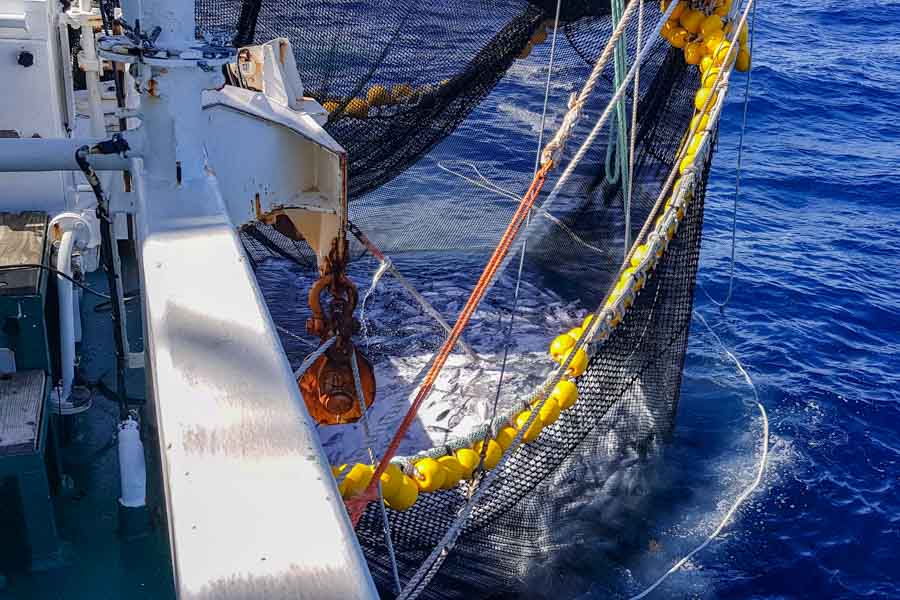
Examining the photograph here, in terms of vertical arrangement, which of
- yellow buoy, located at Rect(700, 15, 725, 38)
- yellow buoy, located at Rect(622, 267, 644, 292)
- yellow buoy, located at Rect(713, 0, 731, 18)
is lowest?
yellow buoy, located at Rect(622, 267, 644, 292)

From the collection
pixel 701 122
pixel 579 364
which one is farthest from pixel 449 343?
pixel 701 122

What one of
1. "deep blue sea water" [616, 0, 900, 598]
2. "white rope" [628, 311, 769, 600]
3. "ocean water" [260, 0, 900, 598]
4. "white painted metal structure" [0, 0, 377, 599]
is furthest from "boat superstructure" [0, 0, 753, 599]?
"deep blue sea water" [616, 0, 900, 598]

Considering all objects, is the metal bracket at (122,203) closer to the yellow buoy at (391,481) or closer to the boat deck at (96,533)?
the boat deck at (96,533)

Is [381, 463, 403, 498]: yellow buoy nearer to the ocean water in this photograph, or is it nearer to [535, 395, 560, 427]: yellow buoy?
[535, 395, 560, 427]: yellow buoy

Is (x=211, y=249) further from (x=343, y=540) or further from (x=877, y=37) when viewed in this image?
(x=877, y=37)

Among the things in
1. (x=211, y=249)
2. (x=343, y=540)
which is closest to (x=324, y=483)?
(x=343, y=540)

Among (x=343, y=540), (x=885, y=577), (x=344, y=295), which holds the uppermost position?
(x=343, y=540)

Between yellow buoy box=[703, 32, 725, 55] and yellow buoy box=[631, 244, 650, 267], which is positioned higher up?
yellow buoy box=[703, 32, 725, 55]

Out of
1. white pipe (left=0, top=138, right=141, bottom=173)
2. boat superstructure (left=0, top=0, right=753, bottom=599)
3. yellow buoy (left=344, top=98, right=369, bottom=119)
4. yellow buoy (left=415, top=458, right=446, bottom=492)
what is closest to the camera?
boat superstructure (left=0, top=0, right=753, bottom=599)
